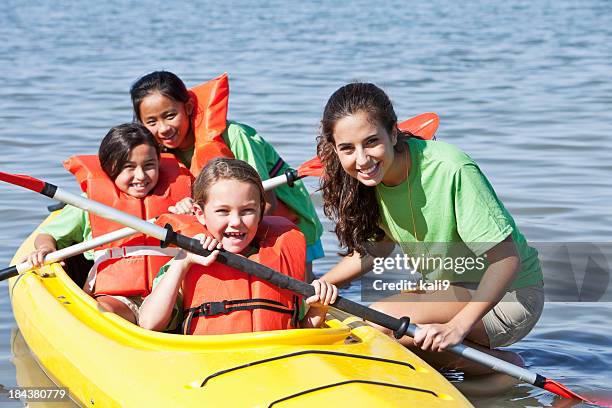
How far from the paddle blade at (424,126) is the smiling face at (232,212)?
111 cm

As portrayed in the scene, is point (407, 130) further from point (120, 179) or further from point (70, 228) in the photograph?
point (70, 228)

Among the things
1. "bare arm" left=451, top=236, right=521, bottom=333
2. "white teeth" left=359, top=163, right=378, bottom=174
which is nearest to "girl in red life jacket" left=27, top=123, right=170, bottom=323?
"white teeth" left=359, top=163, right=378, bottom=174

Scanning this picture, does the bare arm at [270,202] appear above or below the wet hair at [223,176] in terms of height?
above

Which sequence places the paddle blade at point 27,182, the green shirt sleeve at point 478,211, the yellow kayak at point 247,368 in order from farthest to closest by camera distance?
the paddle blade at point 27,182 < the green shirt sleeve at point 478,211 < the yellow kayak at point 247,368

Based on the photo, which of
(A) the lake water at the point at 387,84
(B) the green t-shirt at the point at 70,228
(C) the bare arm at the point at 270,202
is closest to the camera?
(B) the green t-shirt at the point at 70,228

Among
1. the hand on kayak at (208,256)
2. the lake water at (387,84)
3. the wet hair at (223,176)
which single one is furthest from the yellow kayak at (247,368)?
the lake water at (387,84)

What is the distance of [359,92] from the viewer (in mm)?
3730

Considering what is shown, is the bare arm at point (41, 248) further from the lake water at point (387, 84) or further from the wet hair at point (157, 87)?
the wet hair at point (157, 87)

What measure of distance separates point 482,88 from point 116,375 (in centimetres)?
922

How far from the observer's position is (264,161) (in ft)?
16.7

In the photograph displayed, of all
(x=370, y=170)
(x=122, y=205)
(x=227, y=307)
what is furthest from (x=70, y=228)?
(x=370, y=170)

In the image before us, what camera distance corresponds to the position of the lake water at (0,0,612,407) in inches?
253

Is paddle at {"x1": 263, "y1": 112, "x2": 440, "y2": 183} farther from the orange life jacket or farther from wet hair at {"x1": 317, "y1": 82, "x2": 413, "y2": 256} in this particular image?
wet hair at {"x1": 317, "y1": 82, "x2": 413, "y2": 256}

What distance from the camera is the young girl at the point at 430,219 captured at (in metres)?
3.75
